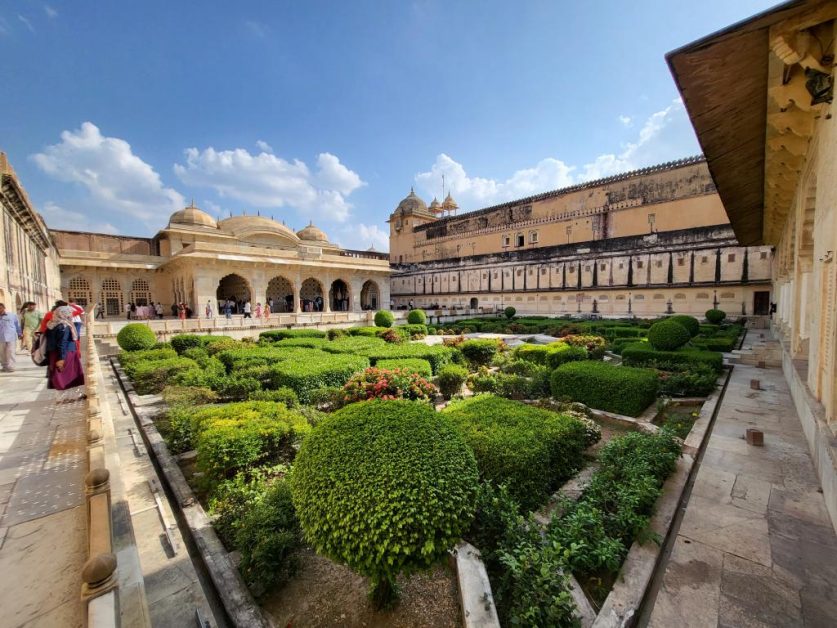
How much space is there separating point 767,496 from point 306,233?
34753mm

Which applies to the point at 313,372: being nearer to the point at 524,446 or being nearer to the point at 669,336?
the point at 524,446

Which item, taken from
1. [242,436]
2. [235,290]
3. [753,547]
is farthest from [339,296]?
[753,547]

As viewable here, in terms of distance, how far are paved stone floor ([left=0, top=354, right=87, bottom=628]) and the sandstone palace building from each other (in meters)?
25.1

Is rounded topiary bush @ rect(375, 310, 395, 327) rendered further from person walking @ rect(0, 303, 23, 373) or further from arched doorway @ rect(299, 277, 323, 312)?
person walking @ rect(0, 303, 23, 373)

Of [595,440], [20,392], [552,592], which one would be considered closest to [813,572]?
[552,592]

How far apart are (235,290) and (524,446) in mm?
29899

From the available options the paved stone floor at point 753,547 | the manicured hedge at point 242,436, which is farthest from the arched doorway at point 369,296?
the paved stone floor at point 753,547

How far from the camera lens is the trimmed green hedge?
6.37 meters

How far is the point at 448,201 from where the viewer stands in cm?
4978

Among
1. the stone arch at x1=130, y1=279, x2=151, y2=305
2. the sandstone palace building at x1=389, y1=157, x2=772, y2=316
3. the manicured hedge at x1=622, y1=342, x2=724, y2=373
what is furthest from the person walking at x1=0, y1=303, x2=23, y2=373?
the sandstone palace building at x1=389, y1=157, x2=772, y2=316

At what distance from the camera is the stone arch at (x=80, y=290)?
2262 centimetres

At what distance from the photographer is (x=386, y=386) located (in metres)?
6.25

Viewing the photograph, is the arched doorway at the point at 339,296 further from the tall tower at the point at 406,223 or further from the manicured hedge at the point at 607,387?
the manicured hedge at the point at 607,387

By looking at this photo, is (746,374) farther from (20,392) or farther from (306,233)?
(306,233)
